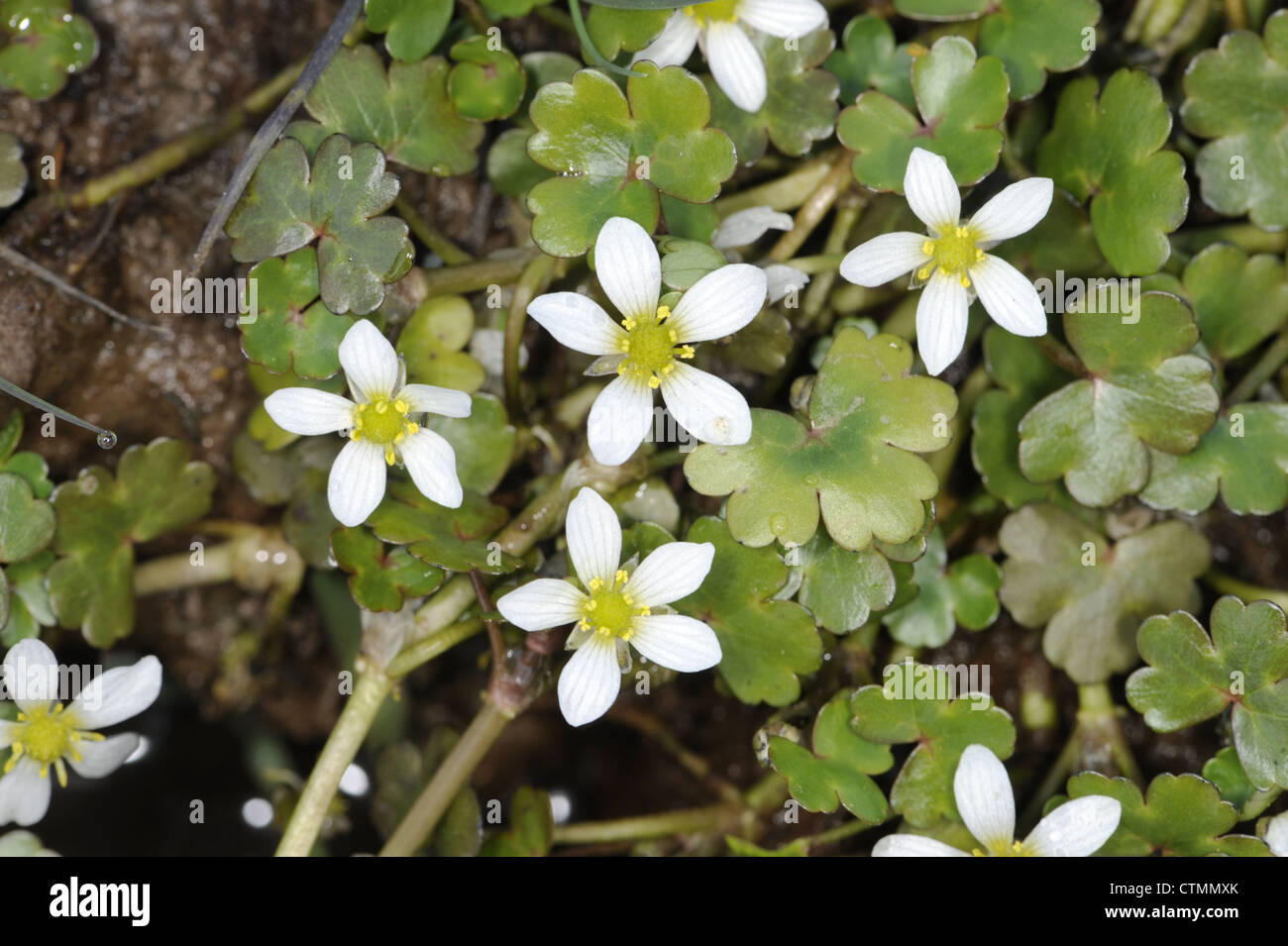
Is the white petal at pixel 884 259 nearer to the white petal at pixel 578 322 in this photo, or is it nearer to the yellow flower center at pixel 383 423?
the white petal at pixel 578 322

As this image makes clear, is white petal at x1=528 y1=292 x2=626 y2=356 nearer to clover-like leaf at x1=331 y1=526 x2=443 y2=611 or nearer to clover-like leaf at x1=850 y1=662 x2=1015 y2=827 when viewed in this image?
clover-like leaf at x1=331 y1=526 x2=443 y2=611

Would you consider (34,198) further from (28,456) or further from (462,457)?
(462,457)

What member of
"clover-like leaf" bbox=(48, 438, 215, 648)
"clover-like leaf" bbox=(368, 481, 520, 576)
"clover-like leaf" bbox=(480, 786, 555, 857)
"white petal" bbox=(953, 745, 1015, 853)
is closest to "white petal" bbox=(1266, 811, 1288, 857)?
"white petal" bbox=(953, 745, 1015, 853)

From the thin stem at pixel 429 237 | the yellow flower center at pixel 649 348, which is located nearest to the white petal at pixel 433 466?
the yellow flower center at pixel 649 348

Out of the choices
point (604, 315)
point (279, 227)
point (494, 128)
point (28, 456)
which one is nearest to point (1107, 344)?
point (604, 315)

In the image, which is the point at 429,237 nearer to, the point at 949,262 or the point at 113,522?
the point at 113,522

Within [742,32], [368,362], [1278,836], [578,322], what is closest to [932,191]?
[742,32]
